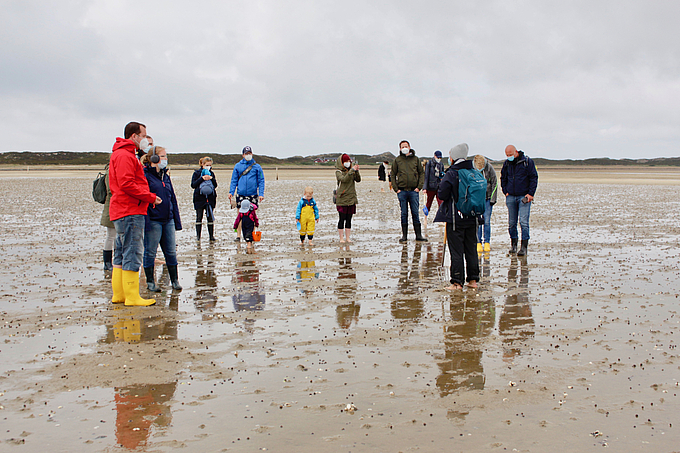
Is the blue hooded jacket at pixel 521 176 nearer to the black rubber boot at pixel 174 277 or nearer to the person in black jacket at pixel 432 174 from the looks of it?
the person in black jacket at pixel 432 174

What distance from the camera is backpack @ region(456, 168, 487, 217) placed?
25.8ft

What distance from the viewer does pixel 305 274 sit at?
30.5 ft

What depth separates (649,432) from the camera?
3.73m

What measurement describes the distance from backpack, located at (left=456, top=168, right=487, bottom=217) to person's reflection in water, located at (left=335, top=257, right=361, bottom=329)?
206 centimetres

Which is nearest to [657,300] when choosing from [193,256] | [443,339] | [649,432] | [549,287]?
[549,287]

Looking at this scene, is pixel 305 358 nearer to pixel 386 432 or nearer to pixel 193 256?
pixel 386 432

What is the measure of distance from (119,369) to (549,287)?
6099mm

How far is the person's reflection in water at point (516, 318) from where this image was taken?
18.1 ft

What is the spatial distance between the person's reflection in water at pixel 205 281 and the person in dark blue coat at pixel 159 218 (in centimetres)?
45

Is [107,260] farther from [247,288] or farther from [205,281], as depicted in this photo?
[247,288]

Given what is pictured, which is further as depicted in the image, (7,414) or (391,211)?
(391,211)

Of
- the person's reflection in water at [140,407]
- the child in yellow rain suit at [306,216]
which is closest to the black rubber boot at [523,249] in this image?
the child in yellow rain suit at [306,216]

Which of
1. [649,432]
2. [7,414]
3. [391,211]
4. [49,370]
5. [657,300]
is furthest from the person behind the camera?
[391,211]

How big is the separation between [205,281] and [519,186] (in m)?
6.63
